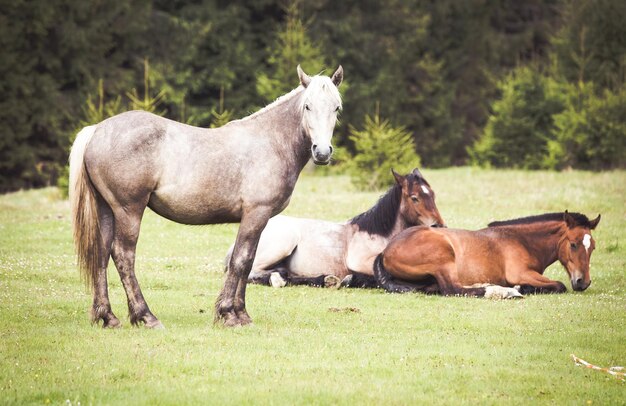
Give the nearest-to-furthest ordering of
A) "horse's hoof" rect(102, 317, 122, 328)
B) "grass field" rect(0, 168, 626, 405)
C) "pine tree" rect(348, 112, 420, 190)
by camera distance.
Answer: "grass field" rect(0, 168, 626, 405)
"horse's hoof" rect(102, 317, 122, 328)
"pine tree" rect(348, 112, 420, 190)

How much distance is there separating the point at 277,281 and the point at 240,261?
404cm

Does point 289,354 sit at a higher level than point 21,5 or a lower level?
lower

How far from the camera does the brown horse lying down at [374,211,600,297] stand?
12.7 meters

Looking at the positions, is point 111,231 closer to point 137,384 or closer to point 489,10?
point 137,384

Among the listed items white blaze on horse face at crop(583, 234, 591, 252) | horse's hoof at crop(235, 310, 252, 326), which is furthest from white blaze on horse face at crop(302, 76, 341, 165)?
white blaze on horse face at crop(583, 234, 591, 252)

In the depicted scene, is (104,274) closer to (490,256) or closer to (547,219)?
(490,256)

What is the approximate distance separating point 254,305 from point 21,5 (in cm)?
3093

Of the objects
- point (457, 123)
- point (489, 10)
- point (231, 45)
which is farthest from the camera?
point (489, 10)

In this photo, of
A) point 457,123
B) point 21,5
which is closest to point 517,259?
point 21,5

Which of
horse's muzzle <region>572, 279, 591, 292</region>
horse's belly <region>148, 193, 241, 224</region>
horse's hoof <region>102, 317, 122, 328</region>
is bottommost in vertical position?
horse's hoof <region>102, 317, 122, 328</region>

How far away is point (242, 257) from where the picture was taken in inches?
391

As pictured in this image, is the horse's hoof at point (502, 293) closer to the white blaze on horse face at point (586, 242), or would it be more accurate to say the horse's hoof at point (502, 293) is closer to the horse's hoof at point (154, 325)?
the white blaze on horse face at point (586, 242)

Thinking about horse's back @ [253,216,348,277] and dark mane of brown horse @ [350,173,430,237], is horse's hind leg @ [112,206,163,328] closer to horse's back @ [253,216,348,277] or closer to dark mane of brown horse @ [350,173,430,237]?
horse's back @ [253,216,348,277]

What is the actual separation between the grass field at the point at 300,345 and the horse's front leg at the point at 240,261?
0.30 m
